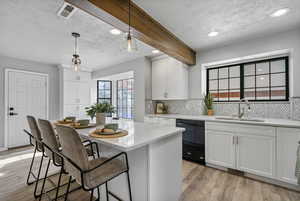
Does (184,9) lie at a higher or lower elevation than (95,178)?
higher

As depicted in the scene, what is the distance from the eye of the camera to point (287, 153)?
1942mm

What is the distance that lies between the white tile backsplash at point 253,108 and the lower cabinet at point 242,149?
74 cm

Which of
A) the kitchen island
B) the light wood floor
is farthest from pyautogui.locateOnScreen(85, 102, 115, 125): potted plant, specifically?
the light wood floor

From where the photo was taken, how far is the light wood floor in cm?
180

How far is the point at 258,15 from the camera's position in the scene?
6.30 feet

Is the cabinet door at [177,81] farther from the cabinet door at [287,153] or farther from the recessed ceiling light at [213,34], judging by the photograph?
the cabinet door at [287,153]

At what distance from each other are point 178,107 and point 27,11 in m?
3.28

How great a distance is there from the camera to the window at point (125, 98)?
5.33 metres

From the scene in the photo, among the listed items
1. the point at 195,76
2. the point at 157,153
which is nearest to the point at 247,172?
the point at 157,153

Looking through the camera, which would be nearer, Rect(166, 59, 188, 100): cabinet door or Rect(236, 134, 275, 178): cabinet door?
Rect(236, 134, 275, 178): cabinet door

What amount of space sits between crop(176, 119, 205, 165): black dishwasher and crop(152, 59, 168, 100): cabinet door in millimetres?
962

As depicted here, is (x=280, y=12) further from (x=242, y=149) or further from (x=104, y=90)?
(x=104, y=90)

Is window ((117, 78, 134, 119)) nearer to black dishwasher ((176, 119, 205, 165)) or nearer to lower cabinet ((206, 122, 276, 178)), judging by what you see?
black dishwasher ((176, 119, 205, 165))

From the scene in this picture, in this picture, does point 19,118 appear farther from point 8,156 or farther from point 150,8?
point 150,8
